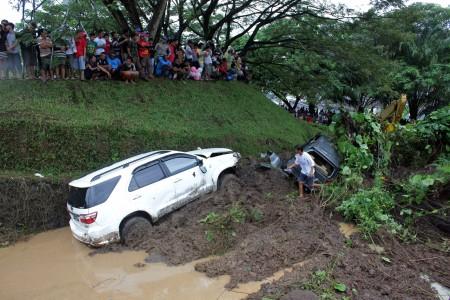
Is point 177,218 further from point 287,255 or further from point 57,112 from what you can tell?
point 57,112

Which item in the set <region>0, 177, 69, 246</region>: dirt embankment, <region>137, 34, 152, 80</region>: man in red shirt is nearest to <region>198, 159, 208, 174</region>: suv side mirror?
<region>0, 177, 69, 246</region>: dirt embankment

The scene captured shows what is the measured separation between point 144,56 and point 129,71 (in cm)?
81

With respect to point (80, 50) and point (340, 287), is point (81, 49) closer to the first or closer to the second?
point (80, 50)

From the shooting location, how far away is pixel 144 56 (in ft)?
48.6

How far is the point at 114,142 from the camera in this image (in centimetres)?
1209

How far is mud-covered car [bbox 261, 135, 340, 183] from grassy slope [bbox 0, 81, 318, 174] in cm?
333

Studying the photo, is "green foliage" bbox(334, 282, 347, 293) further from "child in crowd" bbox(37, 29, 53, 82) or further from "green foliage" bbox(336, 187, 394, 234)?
"child in crowd" bbox(37, 29, 53, 82)

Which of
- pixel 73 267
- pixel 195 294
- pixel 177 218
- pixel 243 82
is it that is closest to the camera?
pixel 195 294

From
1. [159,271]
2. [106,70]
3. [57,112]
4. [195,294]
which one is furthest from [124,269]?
[106,70]

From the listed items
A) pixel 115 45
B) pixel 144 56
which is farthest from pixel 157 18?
pixel 115 45

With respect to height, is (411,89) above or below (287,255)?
above

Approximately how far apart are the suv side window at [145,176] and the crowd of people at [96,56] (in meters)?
4.60

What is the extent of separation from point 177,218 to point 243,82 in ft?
38.4

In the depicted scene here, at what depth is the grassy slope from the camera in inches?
435
